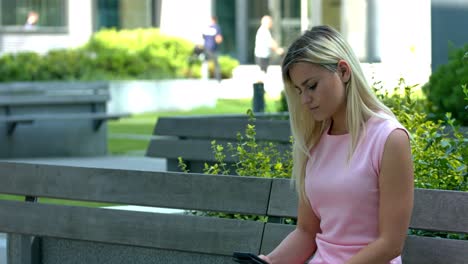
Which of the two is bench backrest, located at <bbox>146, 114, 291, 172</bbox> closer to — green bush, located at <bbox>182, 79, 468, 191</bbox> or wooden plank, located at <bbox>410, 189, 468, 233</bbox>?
green bush, located at <bbox>182, 79, 468, 191</bbox>

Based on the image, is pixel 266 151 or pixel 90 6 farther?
pixel 90 6

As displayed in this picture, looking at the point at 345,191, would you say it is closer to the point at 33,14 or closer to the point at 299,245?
the point at 299,245

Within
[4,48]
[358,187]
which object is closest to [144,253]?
[358,187]

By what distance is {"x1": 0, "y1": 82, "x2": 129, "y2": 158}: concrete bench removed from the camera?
15.2 meters

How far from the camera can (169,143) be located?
938 cm

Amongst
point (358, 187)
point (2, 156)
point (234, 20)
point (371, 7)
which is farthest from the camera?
point (234, 20)

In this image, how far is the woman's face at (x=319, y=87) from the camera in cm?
385

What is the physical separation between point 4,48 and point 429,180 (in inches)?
1429

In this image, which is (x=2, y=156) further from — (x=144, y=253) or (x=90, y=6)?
(x=90, y=6)

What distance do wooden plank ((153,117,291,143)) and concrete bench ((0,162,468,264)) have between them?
299cm

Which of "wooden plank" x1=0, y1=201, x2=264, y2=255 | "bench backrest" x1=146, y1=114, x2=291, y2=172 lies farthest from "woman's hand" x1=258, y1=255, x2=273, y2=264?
"bench backrest" x1=146, y1=114, x2=291, y2=172

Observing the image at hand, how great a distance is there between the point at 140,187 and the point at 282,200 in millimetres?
784

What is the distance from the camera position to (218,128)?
9.12m

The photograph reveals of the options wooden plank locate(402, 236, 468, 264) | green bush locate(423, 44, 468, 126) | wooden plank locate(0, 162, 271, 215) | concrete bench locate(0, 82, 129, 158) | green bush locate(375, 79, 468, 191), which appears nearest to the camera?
wooden plank locate(402, 236, 468, 264)
